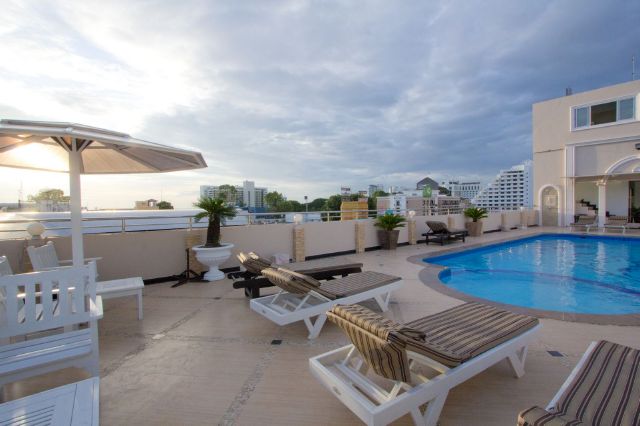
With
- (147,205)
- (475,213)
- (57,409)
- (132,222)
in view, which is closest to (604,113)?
(475,213)

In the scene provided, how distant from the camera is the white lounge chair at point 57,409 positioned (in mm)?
1332

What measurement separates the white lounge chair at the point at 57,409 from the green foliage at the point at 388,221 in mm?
8624

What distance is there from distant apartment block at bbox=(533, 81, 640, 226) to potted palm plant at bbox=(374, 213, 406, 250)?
1241 centimetres

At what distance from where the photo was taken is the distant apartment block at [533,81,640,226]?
551 inches

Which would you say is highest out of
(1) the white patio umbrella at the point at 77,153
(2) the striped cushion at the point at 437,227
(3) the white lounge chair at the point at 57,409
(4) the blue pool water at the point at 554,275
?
(1) the white patio umbrella at the point at 77,153

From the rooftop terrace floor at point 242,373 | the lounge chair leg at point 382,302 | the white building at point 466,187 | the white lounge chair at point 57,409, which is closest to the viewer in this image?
the white lounge chair at point 57,409

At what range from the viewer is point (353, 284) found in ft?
13.5

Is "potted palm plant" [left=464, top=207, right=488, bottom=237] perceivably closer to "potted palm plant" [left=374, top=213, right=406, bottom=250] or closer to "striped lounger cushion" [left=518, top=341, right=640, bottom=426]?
"potted palm plant" [left=374, top=213, right=406, bottom=250]

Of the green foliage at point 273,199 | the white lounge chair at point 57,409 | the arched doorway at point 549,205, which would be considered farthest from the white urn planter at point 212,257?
the green foliage at point 273,199

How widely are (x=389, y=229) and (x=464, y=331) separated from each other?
7.14m

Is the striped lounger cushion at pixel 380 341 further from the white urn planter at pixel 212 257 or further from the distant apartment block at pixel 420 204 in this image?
the distant apartment block at pixel 420 204

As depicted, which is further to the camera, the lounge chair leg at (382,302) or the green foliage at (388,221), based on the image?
the green foliage at (388,221)

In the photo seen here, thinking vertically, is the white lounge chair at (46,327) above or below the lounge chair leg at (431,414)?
above

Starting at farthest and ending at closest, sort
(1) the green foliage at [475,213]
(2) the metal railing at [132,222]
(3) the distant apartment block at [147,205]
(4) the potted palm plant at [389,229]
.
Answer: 1. (1) the green foliage at [475,213]
2. (3) the distant apartment block at [147,205]
3. (4) the potted palm plant at [389,229]
4. (2) the metal railing at [132,222]
